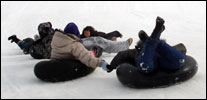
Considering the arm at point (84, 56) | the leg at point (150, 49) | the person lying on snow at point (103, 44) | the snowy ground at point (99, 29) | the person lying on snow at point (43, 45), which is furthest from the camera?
the person lying on snow at point (43, 45)

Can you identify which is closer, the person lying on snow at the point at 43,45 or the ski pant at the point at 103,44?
the ski pant at the point at 103,44

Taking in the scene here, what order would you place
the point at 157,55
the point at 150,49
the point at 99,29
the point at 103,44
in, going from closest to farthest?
the point at 150,49 → the point at 157,55 → the point at 103,44 → the point at 99,29

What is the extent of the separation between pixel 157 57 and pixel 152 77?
287 millimetres

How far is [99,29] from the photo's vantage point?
12.1 metres

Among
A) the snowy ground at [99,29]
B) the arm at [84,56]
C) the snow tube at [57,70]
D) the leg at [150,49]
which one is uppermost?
the leg at [150,49]

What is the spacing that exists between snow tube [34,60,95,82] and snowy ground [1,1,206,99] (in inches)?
3.7

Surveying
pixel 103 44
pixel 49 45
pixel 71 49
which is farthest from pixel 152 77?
pixel 49 45

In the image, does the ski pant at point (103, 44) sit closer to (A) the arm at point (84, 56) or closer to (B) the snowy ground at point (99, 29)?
(B) the snowy ground at point (99, 29)

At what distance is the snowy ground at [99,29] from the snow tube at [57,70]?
0.09 meters

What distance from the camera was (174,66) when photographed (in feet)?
14.3

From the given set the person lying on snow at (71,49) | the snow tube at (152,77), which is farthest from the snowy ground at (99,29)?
the person lying on snow at (71,49)

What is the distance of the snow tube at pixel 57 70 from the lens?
15.8 ft

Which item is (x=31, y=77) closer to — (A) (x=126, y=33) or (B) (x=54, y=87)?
(B) (x=54, y=87)

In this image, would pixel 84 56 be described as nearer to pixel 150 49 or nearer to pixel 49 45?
pixel 150 49
